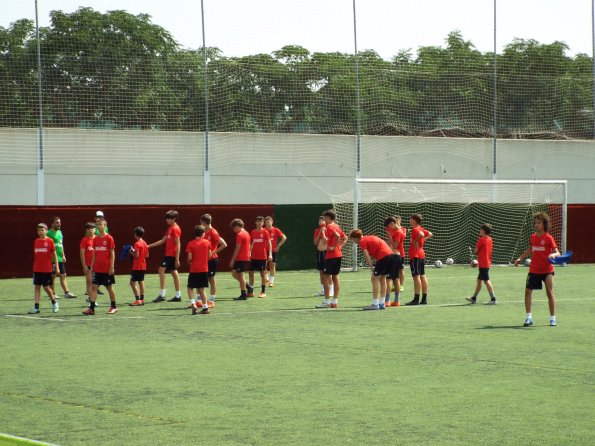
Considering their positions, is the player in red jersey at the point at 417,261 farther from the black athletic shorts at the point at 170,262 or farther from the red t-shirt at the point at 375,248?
the black athletic shorts at the point at 170,262

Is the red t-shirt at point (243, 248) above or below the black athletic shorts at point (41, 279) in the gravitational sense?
above

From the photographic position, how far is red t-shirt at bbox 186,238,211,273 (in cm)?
1947

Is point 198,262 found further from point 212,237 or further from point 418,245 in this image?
point 418,245

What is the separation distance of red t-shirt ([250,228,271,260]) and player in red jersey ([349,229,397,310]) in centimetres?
457

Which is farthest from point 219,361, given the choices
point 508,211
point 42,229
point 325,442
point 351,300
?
point 508,211

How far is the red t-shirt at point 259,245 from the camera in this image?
24.8 meters

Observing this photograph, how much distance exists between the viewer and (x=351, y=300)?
23.2 metres

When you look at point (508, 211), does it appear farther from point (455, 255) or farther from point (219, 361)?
point (219, 361)

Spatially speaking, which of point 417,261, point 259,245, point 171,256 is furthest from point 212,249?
point 417,261

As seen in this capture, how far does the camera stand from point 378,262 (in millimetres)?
20406

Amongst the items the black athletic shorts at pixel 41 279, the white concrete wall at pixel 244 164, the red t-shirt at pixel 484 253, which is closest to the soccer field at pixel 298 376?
the black athletic shorts at pixel 41 279

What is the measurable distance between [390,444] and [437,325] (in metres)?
9.30

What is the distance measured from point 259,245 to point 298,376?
12804 mm

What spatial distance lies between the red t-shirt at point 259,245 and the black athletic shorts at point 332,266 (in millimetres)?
3448
